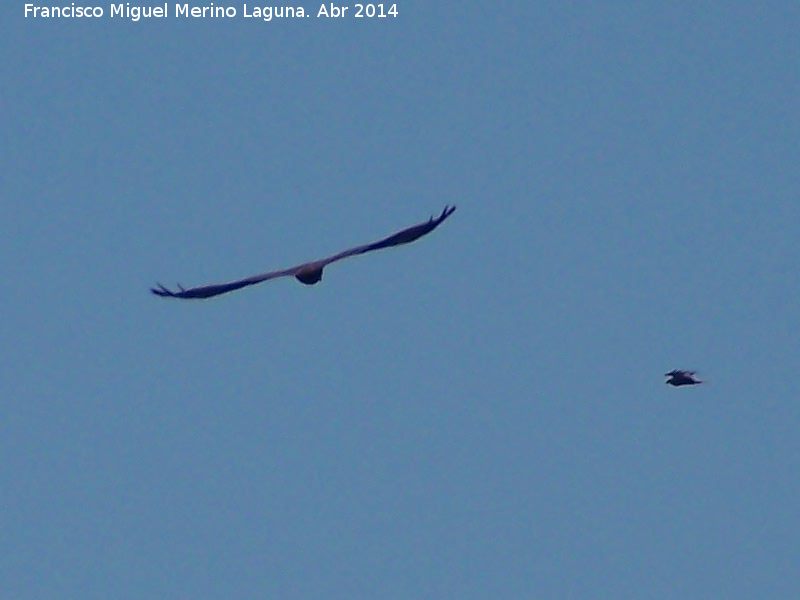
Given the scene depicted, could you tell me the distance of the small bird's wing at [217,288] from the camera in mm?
41156

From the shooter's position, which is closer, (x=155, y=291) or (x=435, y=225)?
(x=435, y=225)

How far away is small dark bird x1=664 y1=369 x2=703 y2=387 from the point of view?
5159 centimetres

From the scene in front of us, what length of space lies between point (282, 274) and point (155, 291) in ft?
9.69

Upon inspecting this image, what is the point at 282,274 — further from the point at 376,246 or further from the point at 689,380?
the point at 689,380

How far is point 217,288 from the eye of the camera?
4234cm

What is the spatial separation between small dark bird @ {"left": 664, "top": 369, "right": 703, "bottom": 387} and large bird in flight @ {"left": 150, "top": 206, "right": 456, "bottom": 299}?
12.8 metres

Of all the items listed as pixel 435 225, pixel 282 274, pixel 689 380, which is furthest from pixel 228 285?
pixel 689 380

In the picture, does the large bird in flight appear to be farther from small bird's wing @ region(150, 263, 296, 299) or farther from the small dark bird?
the small dark bird

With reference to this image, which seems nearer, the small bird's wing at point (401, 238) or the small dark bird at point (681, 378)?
the small bird's wing at point (401, 238)

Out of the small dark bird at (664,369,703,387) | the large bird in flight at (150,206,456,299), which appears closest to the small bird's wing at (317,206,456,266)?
the large bird in flight at (150,206,456,299)

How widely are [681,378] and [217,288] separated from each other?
13307 millimetres

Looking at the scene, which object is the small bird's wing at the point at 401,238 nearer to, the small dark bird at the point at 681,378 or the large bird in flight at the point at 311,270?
the large bird in flight at the point at 311,270

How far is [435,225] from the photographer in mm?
39469

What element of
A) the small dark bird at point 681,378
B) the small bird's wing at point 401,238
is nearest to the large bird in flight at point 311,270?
the small bird's wing at point 401,238
